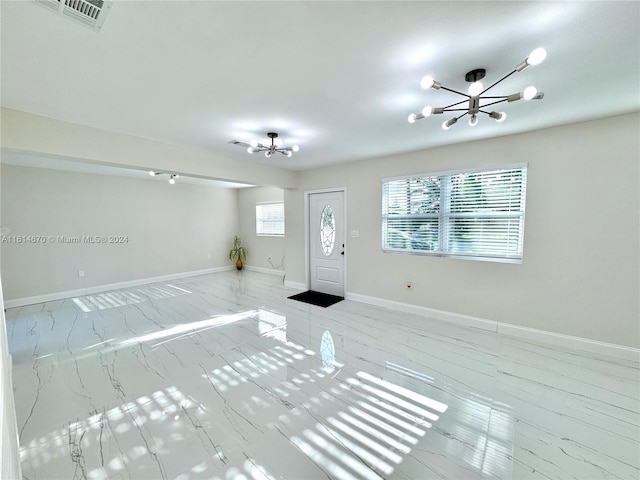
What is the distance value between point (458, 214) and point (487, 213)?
1.16ft

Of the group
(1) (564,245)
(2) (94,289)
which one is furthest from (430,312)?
(2) (94,289)

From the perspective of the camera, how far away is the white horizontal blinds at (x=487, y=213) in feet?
11.1

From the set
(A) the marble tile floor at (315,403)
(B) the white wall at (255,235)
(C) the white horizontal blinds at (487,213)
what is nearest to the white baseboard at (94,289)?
(B) the white wall at (255,235)

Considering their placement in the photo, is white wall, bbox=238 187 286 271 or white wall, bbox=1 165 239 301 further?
white wall, bbox=238 187 286 271

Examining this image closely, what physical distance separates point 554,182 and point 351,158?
2773 mm

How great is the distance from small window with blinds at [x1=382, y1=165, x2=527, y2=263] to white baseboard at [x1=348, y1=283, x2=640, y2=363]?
88cm

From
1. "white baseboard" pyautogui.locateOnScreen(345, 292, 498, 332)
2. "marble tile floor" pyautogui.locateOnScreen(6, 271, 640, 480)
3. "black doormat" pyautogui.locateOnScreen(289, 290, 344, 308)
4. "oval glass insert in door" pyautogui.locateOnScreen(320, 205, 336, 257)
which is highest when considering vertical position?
"oval glass insert in door" pyautogui.locateOnScreen(320, 205, 336, 257)

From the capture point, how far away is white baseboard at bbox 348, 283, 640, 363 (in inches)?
114

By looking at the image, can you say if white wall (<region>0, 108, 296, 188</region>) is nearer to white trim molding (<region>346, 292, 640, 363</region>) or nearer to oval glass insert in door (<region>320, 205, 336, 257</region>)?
oval glass insert in door (<region>320, 205, 336, 257</region>)

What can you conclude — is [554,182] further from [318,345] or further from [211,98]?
[211,98]

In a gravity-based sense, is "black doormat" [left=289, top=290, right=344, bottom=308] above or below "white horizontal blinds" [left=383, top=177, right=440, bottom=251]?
below

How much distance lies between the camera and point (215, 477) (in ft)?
5.21

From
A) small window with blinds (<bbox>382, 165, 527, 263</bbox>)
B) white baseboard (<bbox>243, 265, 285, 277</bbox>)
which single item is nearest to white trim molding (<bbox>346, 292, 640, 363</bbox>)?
small window with blinds (<bbox>382, 165, 527, 263</bbox>)

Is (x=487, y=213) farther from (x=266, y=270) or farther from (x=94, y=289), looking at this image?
(x=94, y=289)
